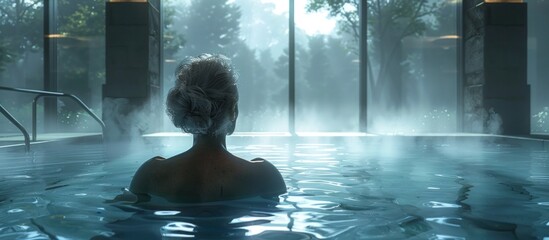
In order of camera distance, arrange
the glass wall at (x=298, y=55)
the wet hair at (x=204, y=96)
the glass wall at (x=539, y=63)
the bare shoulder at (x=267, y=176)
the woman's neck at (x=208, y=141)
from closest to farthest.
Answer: the wet hair at (x=204, y=96), the woman's neck at (x=208, y=141), the bare shoulder at (x=267, y=176), the glass wall at (x=539, y=63), the glass wall at (x=298, y=55)

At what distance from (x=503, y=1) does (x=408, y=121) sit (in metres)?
2.65

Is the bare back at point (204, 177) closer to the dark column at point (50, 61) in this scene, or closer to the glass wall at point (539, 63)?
the dark column at point (50, 61)

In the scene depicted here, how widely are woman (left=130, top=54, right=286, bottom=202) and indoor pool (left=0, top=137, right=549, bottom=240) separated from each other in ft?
0.25

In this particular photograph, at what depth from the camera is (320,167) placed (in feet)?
15.3

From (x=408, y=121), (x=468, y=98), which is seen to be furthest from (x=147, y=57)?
(x=468, y=98)

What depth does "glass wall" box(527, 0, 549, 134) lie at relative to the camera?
9.55 meters

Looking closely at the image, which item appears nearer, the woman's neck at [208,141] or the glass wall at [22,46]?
the woman's neck at [208,141]

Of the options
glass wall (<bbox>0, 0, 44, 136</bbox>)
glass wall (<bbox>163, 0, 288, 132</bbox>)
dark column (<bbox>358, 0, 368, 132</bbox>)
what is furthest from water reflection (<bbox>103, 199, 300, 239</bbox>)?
glass wall (<bbox>0, 0, 44, 136</bbox>)

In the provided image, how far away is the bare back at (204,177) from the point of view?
2441mm

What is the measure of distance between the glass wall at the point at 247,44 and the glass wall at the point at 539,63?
14.3ft

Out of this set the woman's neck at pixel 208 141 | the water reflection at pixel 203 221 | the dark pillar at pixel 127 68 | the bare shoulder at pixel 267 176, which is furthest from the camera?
the dark pillar at pixel 127 68

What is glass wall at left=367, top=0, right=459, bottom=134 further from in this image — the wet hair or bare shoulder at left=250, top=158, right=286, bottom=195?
the wet hair

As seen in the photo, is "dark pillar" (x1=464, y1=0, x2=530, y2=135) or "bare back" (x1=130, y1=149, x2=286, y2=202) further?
"dark pillar" (x1=464, y1=0, x2=530, y2=135)

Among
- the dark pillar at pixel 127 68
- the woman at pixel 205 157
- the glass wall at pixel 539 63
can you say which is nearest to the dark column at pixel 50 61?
the dark pillar at pixel 127 68
